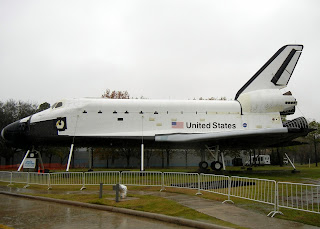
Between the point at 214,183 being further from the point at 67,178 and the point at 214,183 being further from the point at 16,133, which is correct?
the point at 16,133

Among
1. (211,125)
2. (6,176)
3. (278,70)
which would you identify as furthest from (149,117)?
(278,70)

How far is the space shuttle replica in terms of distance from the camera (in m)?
17.9

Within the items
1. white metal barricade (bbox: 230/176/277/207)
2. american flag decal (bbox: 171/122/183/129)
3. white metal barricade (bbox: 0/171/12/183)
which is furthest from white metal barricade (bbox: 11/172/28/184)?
white metal barricade (bbox: 230/176/277/207)

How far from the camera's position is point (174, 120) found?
18.9 metres

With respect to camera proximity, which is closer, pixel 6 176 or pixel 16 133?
pixel 6 176

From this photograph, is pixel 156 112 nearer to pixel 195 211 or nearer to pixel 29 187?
pixel 29 187

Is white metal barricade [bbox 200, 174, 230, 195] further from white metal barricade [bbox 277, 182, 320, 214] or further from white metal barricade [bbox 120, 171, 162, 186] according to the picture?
white metal barricade [bbox 120, 171, 162, 186]

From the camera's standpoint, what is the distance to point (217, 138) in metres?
17.4

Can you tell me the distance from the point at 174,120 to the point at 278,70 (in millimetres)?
8486

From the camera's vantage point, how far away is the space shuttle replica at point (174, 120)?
17922 mm

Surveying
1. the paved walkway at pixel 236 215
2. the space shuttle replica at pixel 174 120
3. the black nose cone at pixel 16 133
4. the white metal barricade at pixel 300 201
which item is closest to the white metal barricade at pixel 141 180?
the space shuttle replica at pixel 174 120

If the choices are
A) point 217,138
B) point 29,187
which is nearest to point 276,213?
point 217,138

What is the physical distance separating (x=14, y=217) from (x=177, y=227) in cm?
425

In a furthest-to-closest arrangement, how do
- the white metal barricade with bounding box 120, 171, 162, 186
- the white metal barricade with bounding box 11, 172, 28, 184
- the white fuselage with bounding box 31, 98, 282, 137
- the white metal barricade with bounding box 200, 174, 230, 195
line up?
the white fuselage with bounding box 31, 98, 282, 137 < the white metal barricade with bounding box 11, 172, 28, 184 < the white metal barricade with bounding box 120, 171, 162, 186 < the white metal barricade with bounding box 200, 174, 230, 195
